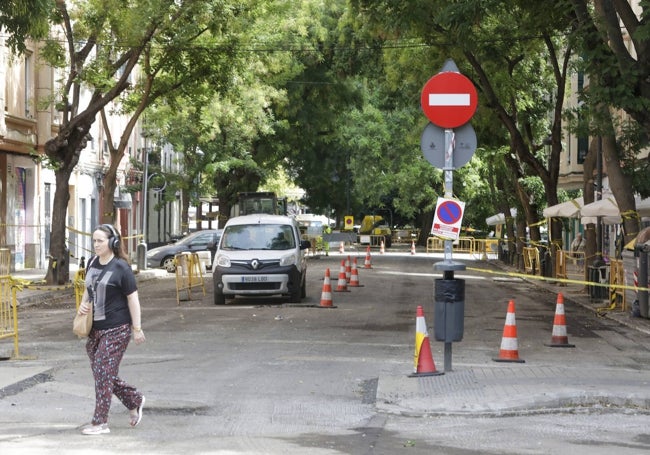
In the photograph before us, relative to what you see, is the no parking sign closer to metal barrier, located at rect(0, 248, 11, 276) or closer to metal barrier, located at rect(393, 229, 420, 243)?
metal barrier, located at rect(0, 248, 11, 276)

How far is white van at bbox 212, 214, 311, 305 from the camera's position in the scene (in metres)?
24.1

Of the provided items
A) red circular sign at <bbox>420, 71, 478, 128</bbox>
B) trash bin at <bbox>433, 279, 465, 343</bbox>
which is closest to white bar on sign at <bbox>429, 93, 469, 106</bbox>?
red circular sign at <bbox>420, 71, 478, 128</bbox>

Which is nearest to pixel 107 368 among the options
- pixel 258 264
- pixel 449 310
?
pixel 449 310

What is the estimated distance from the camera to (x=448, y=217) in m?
12.7

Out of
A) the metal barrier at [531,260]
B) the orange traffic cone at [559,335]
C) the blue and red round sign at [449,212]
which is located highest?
the blue and red round sign at [449,212]

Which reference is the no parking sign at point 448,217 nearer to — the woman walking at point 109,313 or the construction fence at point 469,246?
the woman walking at point 109,313

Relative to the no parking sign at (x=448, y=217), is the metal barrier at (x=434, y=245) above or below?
below

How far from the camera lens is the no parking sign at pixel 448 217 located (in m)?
12.6

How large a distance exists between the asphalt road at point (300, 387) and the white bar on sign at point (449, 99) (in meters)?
2.88

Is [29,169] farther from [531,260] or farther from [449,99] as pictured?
[449,99]

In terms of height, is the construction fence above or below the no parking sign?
below

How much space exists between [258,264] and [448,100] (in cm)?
1183

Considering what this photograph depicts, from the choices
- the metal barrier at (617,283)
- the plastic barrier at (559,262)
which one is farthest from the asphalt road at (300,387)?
the plastic barrier at (559,262)

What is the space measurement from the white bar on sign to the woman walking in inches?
177
